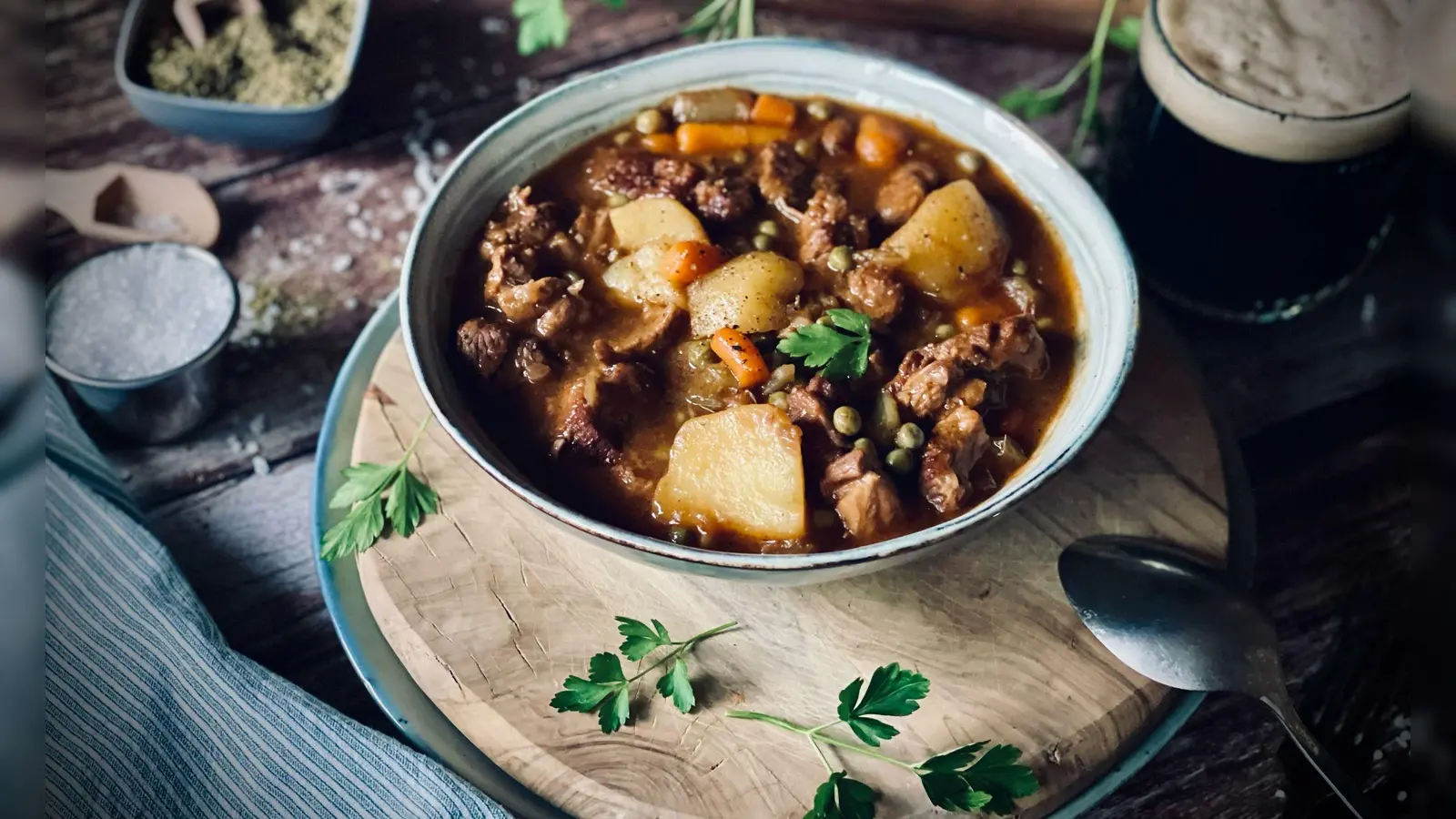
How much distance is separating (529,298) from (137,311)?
1.54 m

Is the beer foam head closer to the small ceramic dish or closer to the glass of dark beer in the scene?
the glass of dark beer

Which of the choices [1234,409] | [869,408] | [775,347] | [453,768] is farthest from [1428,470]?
[453,768]

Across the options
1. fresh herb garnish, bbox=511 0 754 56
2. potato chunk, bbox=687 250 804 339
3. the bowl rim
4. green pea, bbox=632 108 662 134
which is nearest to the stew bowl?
green pea, bbox=632 108 662 134

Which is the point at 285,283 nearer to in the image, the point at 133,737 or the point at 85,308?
the point at 85,308

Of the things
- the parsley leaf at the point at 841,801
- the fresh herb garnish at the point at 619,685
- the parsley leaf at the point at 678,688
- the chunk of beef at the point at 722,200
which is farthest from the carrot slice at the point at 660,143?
the parsley leaf at the point at 841,801

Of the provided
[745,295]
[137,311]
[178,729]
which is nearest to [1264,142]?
[745,295]

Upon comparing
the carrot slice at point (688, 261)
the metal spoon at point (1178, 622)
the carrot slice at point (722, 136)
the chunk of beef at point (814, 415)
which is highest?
the carrot slice at point (722, 136)

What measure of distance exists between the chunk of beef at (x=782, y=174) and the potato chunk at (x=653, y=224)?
0.92 ft

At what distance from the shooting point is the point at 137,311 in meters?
3.84

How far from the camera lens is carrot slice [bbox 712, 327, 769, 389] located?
3176mm

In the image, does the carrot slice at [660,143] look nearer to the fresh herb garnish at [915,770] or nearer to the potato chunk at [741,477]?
the potato chunk at [741,477]

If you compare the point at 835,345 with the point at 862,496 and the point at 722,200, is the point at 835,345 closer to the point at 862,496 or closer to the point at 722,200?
the point at 862,496

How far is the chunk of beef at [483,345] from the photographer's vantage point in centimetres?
320

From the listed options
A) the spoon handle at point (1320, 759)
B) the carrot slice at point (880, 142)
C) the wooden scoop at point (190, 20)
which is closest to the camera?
the spoon handle at point (1320, 759)
